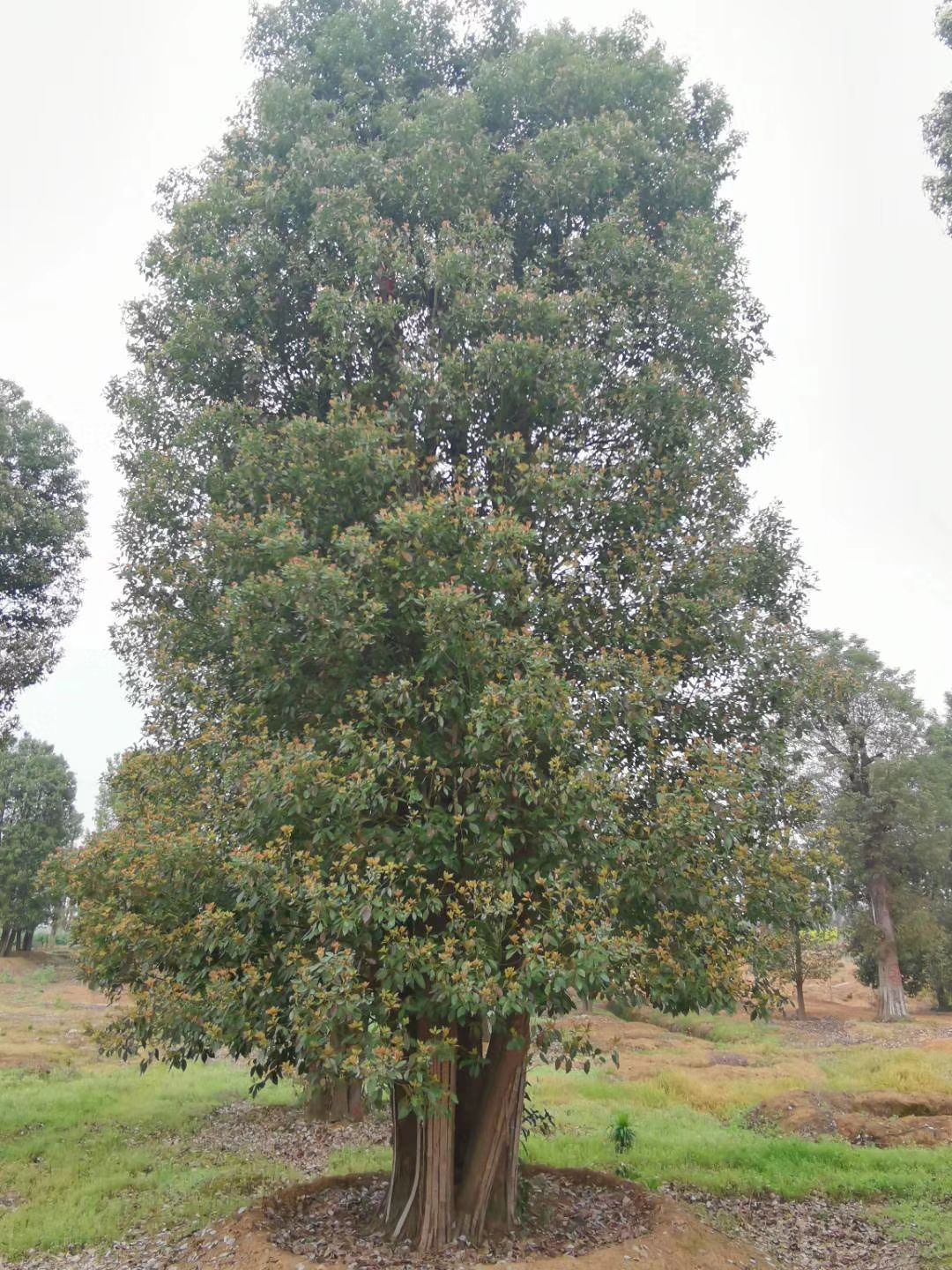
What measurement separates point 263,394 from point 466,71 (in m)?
6.26

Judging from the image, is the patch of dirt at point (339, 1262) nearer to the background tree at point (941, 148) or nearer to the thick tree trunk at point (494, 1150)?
the thick tree trunk at point (494, 1150)

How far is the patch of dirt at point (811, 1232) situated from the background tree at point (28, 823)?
48.9m

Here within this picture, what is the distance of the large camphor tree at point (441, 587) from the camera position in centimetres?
738

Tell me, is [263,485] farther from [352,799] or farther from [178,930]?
[178,930]

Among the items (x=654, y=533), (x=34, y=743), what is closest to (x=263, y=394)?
(x=654, y=533)

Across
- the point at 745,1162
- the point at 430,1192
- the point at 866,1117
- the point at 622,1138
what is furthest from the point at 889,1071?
the point at 430,1192

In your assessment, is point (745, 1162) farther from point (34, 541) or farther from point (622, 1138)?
point (34, 541)

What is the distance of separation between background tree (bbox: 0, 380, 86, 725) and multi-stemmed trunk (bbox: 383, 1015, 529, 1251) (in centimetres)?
1433

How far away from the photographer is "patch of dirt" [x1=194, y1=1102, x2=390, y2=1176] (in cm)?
1350

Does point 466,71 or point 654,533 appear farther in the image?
point 466,71

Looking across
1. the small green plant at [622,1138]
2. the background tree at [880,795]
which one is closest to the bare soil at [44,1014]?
the small green plant at [622,1138]

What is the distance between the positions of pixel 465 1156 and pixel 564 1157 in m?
4.25

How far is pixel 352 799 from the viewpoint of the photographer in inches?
290

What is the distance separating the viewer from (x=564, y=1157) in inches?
495
